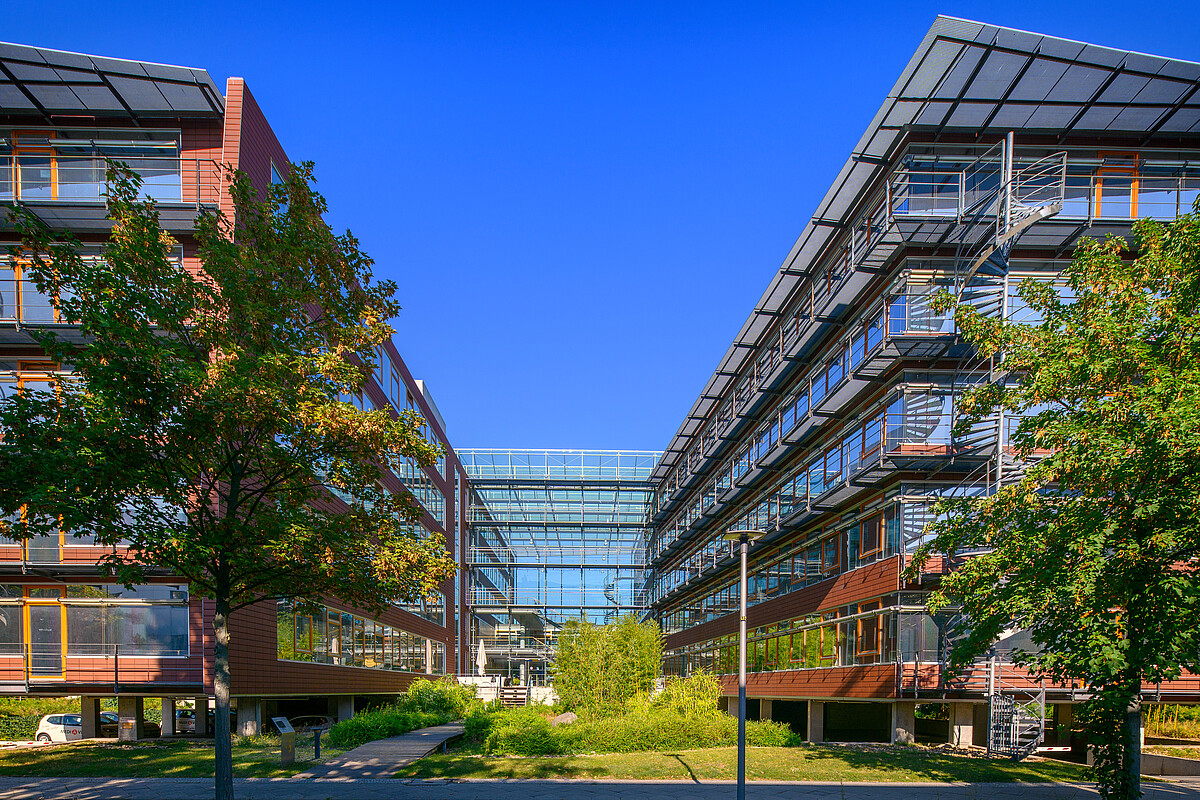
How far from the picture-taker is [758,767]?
66.8 feet

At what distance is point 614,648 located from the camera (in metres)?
33.3

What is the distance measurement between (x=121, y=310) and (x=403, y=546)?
5.80 m

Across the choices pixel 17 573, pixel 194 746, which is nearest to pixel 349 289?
pixel 194 746

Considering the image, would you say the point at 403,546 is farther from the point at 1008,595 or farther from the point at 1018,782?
the point at 1018,782

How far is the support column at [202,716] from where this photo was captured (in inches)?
1050

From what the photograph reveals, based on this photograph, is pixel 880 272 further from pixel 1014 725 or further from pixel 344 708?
pixel 344 708

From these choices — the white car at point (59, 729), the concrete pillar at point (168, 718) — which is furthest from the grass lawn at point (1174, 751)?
the white car at point (59, 729)

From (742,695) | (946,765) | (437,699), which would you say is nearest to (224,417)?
(742,695)

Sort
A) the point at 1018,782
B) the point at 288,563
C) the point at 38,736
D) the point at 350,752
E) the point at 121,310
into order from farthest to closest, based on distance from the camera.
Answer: the point at 38,736 → the point at 350,752 → the point at 1018,782 → the point at 288,563 → the point at 121,310

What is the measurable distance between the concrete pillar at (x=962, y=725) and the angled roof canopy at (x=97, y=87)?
28.7m

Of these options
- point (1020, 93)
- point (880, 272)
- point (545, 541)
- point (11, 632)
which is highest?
point (1020, 93)

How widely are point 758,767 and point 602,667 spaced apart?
13.1 meters

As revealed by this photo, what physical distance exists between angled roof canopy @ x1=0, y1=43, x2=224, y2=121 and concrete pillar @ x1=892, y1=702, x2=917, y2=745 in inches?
1114

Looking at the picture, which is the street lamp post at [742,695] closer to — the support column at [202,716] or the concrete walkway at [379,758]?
the concrete walkway at [379,758]
